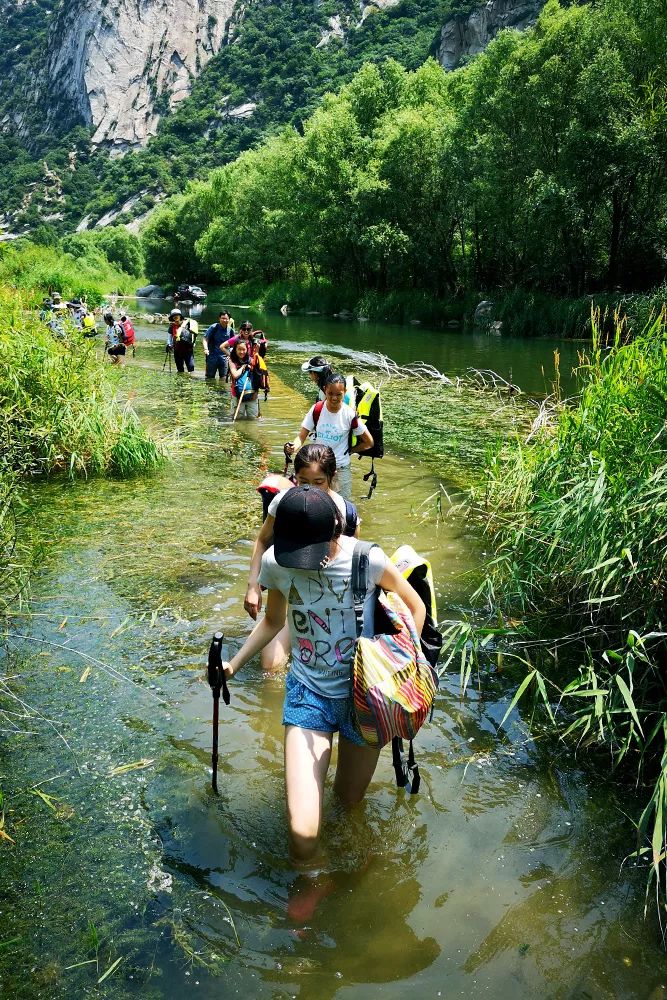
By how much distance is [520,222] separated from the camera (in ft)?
115

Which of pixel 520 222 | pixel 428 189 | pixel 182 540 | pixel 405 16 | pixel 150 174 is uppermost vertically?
pixel 405 16

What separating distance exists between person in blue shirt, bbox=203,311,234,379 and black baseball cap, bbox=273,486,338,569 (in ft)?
47.4

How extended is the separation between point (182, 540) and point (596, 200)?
28197 millimetres

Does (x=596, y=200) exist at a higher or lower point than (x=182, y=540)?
higher

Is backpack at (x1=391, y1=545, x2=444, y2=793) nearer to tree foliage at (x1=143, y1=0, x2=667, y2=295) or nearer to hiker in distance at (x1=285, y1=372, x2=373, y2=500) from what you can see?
hiker in distance at (x1=285, y1=372, x2=373, y2=500)

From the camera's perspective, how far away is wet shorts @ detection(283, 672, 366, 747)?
3.47 meters

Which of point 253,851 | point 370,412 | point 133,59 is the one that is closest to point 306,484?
point 253,851

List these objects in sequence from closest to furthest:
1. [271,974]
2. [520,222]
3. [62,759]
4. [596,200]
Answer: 1. [271,974]
2. [62,759]
3. [596,200]
4. [520,222]

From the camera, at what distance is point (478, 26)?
106938 mm

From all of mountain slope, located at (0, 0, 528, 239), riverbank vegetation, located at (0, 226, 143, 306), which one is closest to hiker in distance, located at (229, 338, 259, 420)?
riverbank vegetation, located at (0, 226, 143, 306)

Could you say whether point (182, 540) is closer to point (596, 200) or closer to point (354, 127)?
point (596, 200)

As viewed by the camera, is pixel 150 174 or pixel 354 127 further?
pixel 150 174

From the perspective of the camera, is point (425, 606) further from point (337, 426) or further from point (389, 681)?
point (337, 426)

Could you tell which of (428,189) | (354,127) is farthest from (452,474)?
(354,127)
